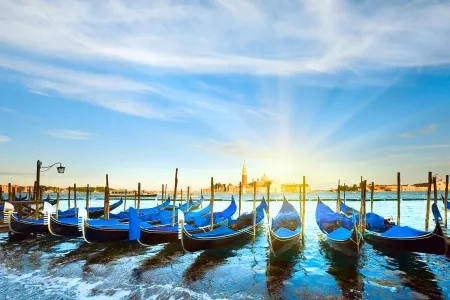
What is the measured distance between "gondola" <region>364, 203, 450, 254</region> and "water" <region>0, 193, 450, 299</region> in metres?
0.57

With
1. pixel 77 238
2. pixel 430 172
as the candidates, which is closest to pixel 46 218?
pixel 77 238

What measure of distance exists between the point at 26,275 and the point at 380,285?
35.4 ft

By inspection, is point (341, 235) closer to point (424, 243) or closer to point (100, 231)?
point (424, 243)

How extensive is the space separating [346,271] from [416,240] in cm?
275

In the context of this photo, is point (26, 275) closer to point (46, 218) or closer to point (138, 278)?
point (138, 278)

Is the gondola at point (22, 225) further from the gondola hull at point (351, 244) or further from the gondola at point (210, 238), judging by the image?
the gondola hull at point (351, 244)

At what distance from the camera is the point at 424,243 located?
34.7 ft

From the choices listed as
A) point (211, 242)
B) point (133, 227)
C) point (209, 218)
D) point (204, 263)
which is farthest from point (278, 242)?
point (209, 218)

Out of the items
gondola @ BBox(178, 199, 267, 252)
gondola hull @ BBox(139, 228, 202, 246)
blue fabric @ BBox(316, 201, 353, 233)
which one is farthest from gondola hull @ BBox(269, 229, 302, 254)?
gondola hull @ BBox(139, 228, 202, 246)

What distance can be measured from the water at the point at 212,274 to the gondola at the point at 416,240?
565 millimetres

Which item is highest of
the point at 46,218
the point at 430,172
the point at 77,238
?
the point at 430,172

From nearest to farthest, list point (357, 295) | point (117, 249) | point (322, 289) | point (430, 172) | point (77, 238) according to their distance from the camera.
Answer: point (357, 295) → point (322, 289) → point (117, 249) → point (430, 172) → point (77, 238)

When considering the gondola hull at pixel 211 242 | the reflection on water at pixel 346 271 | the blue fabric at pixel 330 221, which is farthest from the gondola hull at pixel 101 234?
the blue fabric at pixel 330 221

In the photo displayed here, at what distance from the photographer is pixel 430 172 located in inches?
591
